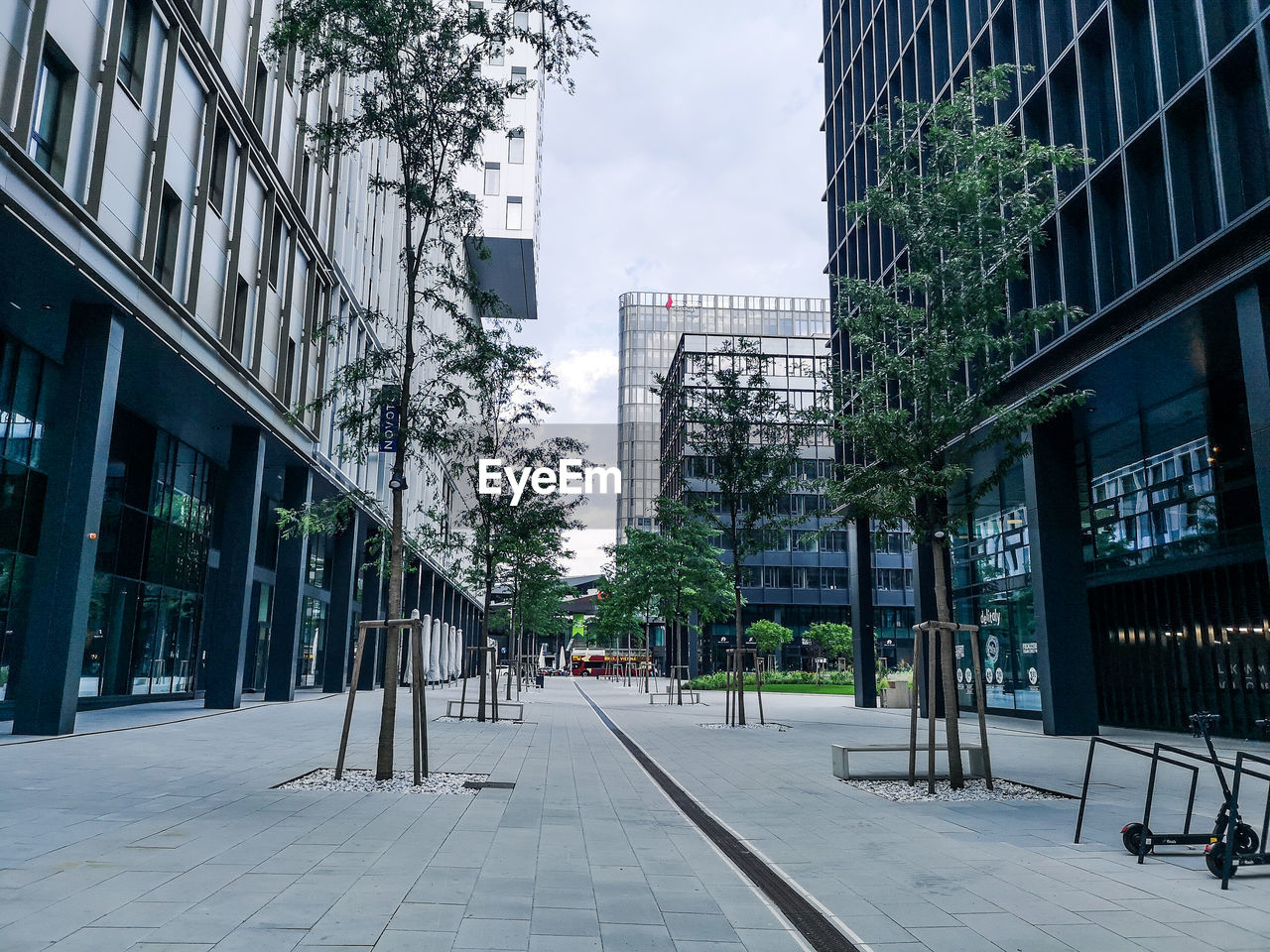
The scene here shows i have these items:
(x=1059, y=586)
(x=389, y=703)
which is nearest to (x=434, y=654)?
(x=1059, y=586)

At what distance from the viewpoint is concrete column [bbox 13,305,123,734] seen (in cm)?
1502

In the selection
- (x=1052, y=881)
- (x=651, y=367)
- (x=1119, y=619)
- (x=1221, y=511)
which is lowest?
(x=1052, y=881)

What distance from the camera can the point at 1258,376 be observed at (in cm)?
1455

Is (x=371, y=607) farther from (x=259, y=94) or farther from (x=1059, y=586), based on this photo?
(x=1059, y=586)

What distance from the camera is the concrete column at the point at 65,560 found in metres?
15.0

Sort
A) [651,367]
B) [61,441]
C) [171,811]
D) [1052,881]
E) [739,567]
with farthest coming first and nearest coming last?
[651,367] < [739,567] < [61,441] < [171,811] < [1052,881]

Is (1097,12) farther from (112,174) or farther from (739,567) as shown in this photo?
(112,174)

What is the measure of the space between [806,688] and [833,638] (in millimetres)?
16383

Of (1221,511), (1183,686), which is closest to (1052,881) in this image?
(1221,511)

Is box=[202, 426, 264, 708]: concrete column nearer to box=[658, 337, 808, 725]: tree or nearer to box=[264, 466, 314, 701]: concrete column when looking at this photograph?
box=[264, 466, 314, 701]: concrete column

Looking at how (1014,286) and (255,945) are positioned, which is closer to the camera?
(255,945)

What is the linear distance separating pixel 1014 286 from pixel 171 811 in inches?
819

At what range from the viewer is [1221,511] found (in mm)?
20672

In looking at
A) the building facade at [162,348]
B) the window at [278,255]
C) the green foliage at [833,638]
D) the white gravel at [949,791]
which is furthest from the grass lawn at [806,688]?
the white gravel at [949,791]
